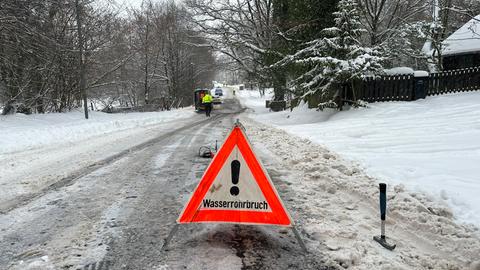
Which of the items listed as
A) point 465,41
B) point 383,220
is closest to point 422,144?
point 383,220

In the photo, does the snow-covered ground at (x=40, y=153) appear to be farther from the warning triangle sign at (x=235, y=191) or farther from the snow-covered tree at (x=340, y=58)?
the snow-covered tree at (x=340, y=58)

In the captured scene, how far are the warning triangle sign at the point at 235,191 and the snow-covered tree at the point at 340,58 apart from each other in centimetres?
1163

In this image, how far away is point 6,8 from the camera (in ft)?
47.1

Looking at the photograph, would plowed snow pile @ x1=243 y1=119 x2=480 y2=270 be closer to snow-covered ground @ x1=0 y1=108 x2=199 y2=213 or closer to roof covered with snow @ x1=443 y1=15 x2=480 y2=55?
snow-covered ground @ x1=0 y1=108 x2=199 y2=213

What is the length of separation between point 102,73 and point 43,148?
73.8 feet

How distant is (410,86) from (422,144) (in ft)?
27.7

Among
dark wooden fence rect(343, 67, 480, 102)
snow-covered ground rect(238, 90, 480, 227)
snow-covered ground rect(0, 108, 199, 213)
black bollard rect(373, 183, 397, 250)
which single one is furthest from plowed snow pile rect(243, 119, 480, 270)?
dark wooden fence rect(343, 67, 480, 102)

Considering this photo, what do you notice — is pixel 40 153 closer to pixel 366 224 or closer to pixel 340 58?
pixel 366 224

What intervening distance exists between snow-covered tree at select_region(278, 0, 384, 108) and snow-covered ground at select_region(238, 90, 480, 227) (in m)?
1.49

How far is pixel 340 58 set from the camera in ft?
53.9

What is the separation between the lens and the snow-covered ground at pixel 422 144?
545cm

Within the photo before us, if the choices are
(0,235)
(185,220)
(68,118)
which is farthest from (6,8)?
(185,220)

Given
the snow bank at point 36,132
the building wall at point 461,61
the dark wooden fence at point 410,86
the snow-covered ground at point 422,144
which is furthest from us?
the building wall at point 461,61

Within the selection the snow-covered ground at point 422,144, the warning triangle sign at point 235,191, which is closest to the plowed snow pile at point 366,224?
the snow-covered ground at point 422,144
